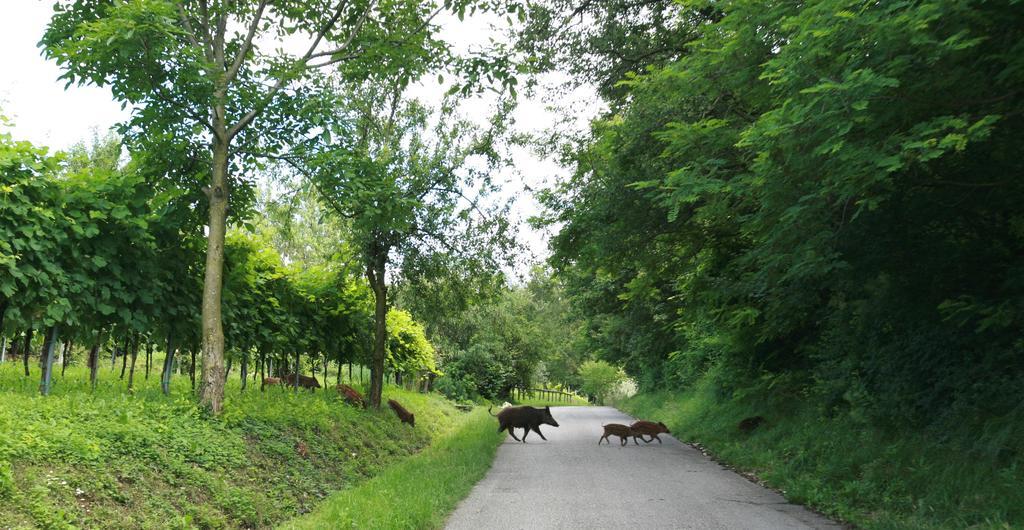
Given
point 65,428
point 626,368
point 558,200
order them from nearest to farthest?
point 65,428, point 558,200, point 626,368

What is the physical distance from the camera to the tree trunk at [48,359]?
780 centimetres

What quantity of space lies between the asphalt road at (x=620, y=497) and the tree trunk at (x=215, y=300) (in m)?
3.80

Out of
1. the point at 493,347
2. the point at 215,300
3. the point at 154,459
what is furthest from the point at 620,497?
the point at 493,347

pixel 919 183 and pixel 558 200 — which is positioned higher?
pixel 558 200

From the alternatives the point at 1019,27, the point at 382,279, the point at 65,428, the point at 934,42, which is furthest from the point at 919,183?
the point at 382,279

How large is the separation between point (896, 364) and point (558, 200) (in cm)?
895

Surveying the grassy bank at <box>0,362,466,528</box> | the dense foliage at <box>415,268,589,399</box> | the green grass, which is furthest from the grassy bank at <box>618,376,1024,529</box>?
the dense foliage at <box>415,268,589,399</box>

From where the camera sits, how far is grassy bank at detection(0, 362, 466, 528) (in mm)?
5707

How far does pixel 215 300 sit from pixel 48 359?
213 cm

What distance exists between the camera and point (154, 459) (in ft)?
23.6

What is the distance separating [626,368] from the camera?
37.4m

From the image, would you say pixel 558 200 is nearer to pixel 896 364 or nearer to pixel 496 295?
pixel 496 295

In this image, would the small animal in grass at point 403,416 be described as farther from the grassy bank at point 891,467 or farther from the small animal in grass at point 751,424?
the small animal in grass at point 751,424

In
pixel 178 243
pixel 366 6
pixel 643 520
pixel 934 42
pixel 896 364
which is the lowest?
pixel 643 520
